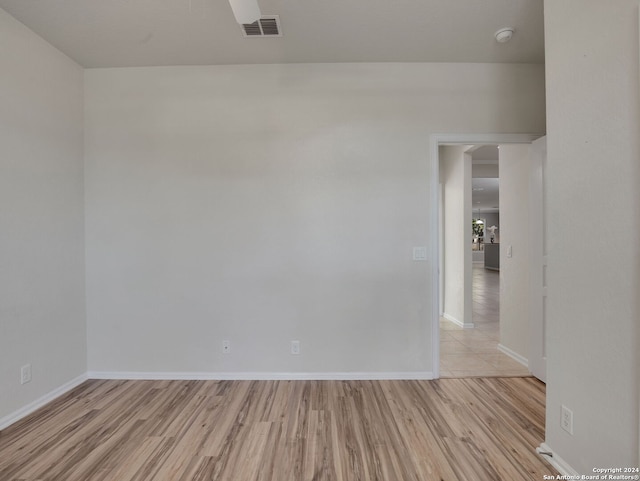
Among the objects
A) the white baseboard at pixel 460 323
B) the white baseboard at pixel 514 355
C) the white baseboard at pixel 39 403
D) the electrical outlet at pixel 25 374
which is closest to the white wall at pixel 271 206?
the white baseboard at pixel 39 403

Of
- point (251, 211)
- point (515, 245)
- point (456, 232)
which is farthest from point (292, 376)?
Result: point (456, 232)

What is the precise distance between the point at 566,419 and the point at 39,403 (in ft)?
11.7

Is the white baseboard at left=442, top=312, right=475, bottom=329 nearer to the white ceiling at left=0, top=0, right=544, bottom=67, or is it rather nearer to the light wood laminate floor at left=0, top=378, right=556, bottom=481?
the light wood laminate floor at left=0, top=378, right=556, bottom=481

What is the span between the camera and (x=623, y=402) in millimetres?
1291

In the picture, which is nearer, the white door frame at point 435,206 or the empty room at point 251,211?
the empty room at point 251,211

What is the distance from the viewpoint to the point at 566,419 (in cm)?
159

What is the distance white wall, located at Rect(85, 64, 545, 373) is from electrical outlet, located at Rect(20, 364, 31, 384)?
533 mm

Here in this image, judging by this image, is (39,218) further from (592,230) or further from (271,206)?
(592,230)

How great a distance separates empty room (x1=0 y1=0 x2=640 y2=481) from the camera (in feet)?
6.89

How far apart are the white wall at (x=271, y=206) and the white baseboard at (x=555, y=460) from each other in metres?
1.00

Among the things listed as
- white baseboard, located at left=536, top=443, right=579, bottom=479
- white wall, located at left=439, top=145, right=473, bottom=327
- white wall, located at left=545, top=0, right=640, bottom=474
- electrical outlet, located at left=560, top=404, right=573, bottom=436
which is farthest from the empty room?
white wall, located at left=439, top=145, right=473, bottom=327

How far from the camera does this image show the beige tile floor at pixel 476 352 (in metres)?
2.82

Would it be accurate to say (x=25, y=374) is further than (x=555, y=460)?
Yes

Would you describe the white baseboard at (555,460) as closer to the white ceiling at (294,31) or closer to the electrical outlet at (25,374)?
the white ceiling at (294,31)
